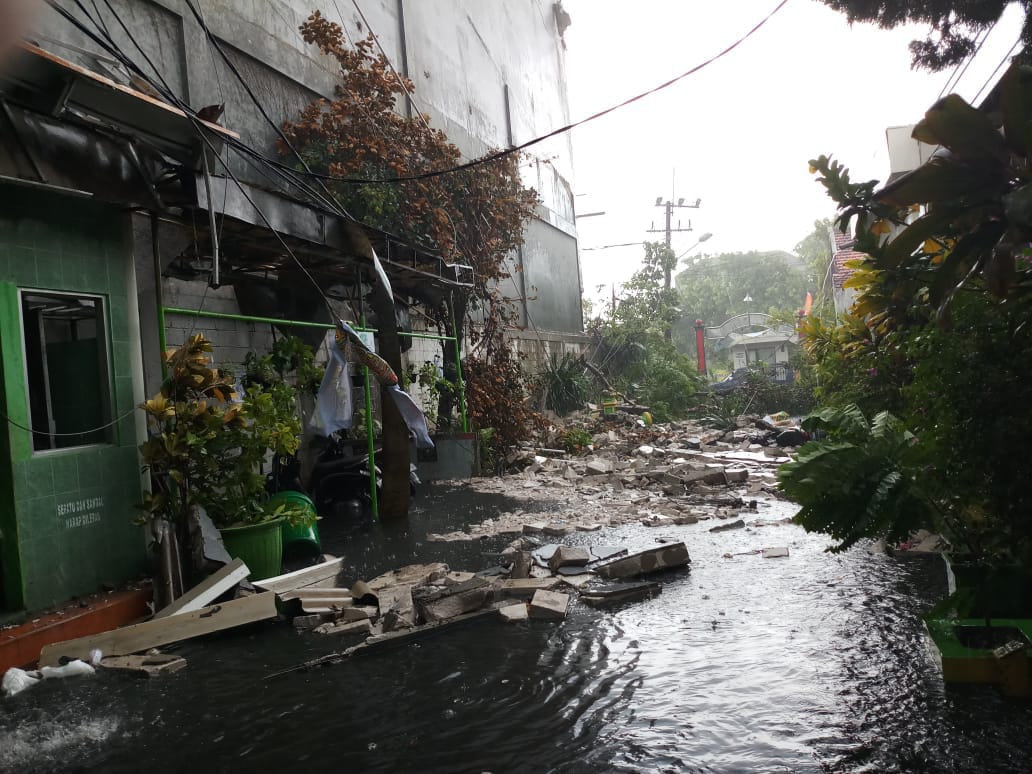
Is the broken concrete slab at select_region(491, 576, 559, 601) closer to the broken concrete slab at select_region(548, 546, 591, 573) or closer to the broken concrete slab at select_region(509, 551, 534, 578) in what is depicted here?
the broken concrete slab at select_region(509, 551, 534, 578)

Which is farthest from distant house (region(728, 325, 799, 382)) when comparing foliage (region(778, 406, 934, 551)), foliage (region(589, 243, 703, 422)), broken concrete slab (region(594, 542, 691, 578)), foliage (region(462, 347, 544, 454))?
foliage (region(778, 406, 934, 551))

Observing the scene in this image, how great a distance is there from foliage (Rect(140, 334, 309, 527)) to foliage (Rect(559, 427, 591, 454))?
8.86 metres

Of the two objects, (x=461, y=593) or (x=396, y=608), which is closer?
(x=461, y=593)

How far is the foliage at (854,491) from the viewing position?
3.97m

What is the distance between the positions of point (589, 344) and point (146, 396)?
1881cm

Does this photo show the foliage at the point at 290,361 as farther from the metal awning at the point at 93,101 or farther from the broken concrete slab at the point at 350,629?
the broken concrete slab at the point at 350,629

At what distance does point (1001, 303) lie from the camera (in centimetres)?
387

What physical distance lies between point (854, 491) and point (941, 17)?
15.3ft

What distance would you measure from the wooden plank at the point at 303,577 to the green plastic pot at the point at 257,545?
0.43 feet

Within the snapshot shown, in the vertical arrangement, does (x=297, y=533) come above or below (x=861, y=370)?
below

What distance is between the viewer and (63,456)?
5430 millimetres

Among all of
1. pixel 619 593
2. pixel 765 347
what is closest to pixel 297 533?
pixel 619 593

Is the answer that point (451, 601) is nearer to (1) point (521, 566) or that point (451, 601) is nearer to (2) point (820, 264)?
(1) point (521, 566)

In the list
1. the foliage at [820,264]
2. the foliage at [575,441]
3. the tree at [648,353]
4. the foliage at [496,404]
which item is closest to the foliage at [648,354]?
the tree at [648,353]
